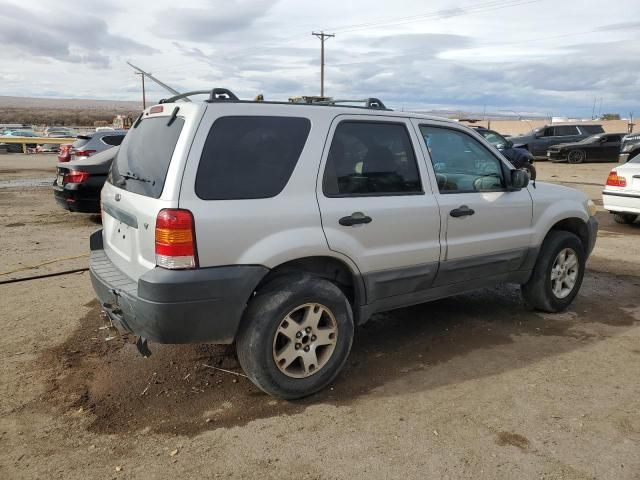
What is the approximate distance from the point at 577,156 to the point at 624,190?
15758 mm

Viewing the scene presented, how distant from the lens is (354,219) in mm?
3625

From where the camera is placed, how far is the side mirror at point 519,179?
4.49 m

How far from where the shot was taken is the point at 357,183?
12.3 ft

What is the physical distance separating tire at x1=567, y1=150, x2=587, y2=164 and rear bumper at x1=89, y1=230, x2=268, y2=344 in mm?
23506

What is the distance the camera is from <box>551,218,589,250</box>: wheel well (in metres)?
5.28

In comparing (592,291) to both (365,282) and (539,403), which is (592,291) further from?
(365,282)

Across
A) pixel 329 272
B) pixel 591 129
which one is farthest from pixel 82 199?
pixel 591 129

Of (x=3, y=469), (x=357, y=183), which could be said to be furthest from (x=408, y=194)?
(x=3, y=469)

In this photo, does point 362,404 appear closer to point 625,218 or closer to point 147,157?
point 147,157

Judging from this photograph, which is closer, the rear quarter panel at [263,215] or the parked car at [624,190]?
the rear quarter panel at [263,215]

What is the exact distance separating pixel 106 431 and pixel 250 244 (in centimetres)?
137

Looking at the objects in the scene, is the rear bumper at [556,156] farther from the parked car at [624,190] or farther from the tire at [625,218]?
the parked car at [624,190]

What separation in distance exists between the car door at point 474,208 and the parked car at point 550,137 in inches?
862

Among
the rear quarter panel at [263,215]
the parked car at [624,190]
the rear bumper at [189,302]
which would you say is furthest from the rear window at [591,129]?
the rear bumper at [189,302]
